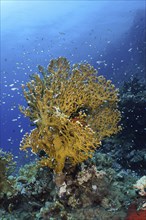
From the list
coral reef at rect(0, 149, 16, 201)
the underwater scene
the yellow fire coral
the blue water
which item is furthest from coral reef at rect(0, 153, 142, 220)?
the blue water

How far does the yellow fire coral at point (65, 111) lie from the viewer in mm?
5414

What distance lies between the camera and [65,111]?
225 inches

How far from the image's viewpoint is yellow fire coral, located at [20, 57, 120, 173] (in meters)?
5.41

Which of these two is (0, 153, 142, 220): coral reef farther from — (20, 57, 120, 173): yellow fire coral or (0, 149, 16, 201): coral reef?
(20, 57, 120, 173): yellow fire coral

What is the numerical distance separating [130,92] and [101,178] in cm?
764

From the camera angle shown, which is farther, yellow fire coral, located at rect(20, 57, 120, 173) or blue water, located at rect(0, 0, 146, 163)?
blue water, located at rect(0, 0, 146, 163)

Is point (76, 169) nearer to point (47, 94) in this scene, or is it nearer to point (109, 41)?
point (47, 94)

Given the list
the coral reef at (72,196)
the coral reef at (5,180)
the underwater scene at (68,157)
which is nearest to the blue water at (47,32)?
the underwater scene at (68,157)

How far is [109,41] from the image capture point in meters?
48.6

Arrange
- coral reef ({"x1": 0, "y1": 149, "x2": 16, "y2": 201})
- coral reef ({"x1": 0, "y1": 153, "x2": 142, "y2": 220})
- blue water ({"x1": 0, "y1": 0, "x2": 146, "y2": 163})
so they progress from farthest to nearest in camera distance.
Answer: blue water ({"x1": 0, "y1": 0, "x2": 146, "y2": 163})
coral reef ({"x1": 0, "y1": 149, "x2": 16, "y2": 201})
coral reef ({"x1": 0, "y1": 153, "x2": 142, "y2": 220})

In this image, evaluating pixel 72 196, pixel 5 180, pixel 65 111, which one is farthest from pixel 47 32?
pixel 72 196

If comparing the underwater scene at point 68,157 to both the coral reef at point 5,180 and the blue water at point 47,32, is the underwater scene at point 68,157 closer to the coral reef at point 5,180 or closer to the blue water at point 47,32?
the coral reef at point 5,180

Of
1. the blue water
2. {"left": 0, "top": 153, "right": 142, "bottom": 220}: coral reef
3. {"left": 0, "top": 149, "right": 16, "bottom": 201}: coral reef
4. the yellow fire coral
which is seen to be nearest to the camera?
the yellow fire coral

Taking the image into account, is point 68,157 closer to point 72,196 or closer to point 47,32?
point 72,196
